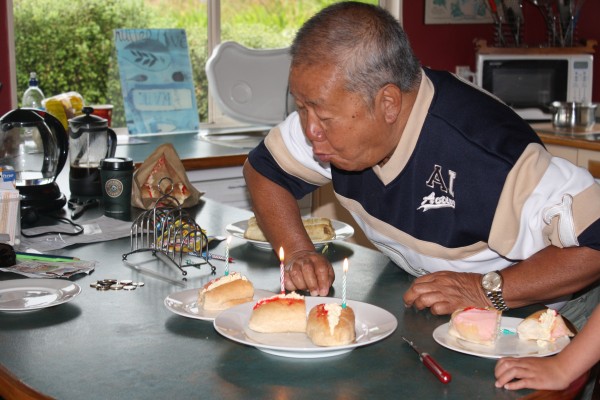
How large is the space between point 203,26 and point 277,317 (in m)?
3.26

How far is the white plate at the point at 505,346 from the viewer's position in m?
1.35

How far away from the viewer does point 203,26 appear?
176 inches

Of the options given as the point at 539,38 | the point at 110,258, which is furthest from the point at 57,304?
the point at 539,38

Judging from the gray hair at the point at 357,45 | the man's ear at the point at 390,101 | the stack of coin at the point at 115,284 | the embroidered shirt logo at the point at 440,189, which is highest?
the gray hair at the point at 357,45

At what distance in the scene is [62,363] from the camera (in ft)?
4.42

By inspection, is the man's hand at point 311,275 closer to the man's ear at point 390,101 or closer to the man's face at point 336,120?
the man's face at point 336,120

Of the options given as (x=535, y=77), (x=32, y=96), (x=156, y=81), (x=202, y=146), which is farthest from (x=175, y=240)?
(x=535, y=77)

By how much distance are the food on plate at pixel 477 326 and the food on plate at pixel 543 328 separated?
4cm

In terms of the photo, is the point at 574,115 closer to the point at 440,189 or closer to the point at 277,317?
the point at 440,189

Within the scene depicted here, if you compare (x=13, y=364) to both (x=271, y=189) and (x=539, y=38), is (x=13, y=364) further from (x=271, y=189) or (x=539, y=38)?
(x=539, y=38)

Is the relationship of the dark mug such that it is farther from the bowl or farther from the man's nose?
the bowl

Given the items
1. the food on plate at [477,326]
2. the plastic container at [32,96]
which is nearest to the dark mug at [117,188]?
the food on plate at [477,326]

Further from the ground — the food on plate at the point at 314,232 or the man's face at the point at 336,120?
the man's face at the point at 336,120

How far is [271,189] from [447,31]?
3.34m
